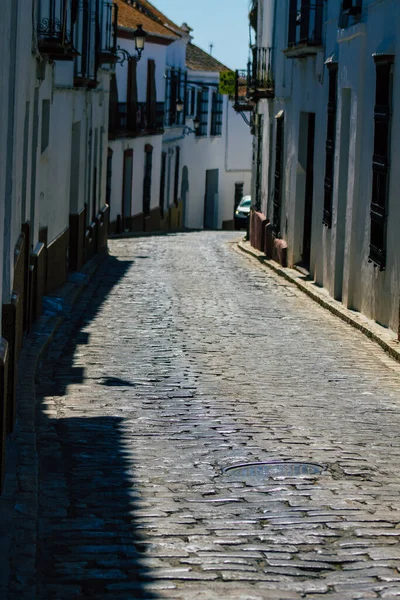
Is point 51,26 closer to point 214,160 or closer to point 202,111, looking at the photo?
point 202,111

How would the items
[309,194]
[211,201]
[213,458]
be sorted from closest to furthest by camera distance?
1. [213,458]
2. [309,194]
3. [211,201]

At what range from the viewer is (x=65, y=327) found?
14.1 m

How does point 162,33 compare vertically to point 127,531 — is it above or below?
above

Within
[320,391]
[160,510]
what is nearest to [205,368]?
[320,391]

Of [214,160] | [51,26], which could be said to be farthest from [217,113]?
[51,26]

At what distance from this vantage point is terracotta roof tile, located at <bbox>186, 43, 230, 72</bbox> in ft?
159

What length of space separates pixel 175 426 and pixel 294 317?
710 cm

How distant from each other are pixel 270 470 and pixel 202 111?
138 ft

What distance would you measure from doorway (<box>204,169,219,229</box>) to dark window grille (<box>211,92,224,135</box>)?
1.79 metres

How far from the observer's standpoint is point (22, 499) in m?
6.73

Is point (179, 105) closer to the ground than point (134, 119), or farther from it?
farther from it

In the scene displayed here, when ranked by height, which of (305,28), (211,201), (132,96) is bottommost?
(211,201)

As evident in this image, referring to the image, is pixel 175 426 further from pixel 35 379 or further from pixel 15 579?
pixel 15 579

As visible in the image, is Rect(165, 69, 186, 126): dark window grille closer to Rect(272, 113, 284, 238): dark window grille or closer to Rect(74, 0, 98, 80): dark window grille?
Rect(272, 113, 284, 238): dark window grille
